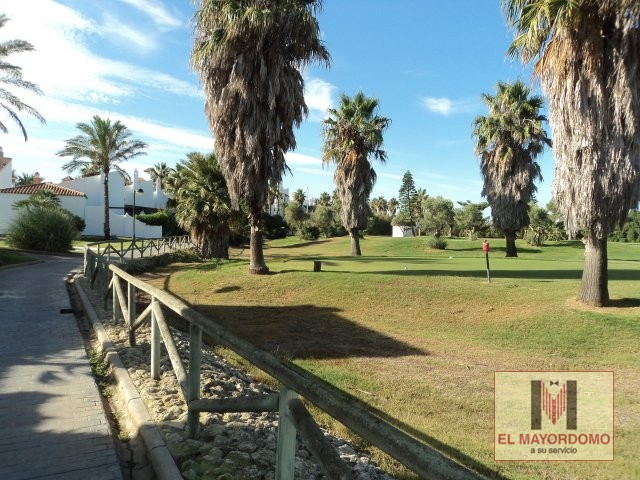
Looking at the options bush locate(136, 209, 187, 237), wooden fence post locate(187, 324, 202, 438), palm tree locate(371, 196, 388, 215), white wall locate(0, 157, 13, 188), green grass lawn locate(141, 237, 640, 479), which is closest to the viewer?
wooden fence post locate(187, 324, 202, 438)

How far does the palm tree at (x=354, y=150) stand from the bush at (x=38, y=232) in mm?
17195

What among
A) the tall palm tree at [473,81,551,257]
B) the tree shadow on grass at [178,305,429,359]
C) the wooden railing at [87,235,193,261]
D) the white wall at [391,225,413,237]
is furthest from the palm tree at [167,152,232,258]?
the white wall at [391,225,413,237]

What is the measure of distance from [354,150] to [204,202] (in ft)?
32.9

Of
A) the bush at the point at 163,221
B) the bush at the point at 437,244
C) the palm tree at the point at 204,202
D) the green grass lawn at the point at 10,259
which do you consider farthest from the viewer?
the bush at the point at 163,221

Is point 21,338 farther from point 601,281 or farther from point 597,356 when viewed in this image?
point 601,281

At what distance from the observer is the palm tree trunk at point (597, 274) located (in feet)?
39.8

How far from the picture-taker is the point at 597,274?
12156 millimetres

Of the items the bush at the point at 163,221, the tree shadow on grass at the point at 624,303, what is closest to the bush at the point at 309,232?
the bush at the point at 163,221

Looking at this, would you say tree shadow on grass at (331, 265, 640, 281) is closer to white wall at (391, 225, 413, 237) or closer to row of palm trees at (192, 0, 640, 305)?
row of palm trees at (192, 0, 640, 305)

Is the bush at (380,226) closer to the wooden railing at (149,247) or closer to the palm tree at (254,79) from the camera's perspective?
the wooden railing at (149,247)

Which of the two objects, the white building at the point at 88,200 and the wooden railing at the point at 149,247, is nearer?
the wooden railing at the point at 149,247

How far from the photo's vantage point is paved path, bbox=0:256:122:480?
11.3ft

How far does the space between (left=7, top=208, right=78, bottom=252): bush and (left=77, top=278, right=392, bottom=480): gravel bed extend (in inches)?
1037

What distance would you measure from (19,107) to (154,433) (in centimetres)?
2469
